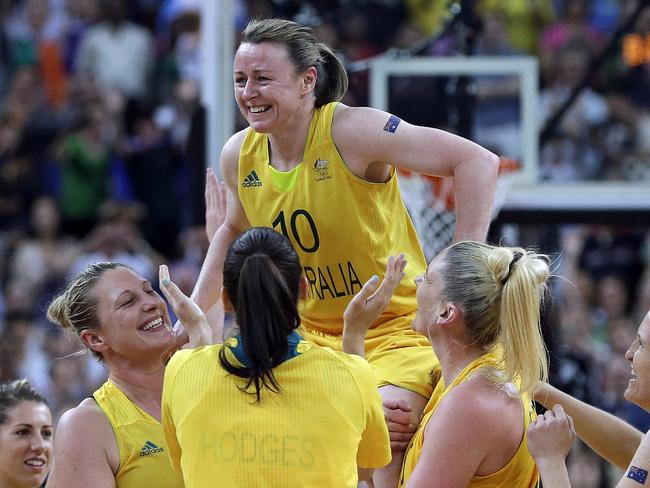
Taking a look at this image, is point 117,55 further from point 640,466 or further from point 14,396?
point 640,466

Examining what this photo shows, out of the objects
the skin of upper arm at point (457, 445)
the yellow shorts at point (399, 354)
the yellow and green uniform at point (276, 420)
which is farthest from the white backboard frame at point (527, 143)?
the yellow and green uniform at point (276, 420)

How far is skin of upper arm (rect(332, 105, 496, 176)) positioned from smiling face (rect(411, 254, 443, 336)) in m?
0.48

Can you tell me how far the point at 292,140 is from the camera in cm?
446

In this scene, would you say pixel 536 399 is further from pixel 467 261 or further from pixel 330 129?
pixel 330 129

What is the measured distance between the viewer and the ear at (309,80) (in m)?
4.43

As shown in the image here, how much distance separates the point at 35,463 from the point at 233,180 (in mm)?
1243

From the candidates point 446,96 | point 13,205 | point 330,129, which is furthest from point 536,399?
point 13,205

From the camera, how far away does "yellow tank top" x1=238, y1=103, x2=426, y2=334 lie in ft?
14.4

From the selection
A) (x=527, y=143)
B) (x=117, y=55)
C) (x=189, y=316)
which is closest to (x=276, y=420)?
(x=189, y=316)

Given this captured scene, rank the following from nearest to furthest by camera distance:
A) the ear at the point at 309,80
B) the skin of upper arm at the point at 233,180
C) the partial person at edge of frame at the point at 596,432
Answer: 1. the partial person at edge of frame at the point at 596,432
2. the ear at the point at 309,80
3. the skin of upper arm at the point at 233,180

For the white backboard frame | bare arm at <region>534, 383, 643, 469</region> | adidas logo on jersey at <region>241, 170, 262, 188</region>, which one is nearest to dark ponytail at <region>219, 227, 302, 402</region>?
adidas logo on jersey at <region>241, 170, 262, 188</region>

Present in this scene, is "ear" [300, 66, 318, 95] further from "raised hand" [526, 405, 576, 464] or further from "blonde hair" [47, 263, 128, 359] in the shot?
"raised hand" [526, 405, 576, 464]

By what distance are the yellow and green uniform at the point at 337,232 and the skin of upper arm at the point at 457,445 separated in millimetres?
602

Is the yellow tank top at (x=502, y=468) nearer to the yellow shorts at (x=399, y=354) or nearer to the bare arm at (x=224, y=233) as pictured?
the yellow shorts at (x=399, y=354)
